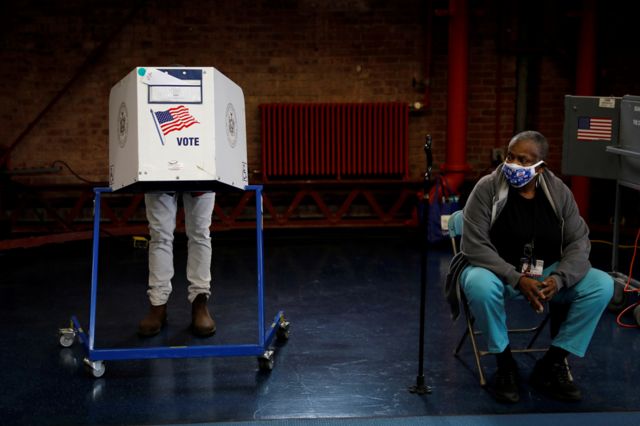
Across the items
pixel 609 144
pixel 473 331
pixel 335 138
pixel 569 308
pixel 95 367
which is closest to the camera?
pixel 569 308

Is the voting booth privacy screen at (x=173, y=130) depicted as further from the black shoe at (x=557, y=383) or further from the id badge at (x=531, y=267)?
the black shoe at (x=557, y=383)

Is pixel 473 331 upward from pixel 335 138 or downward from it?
downward

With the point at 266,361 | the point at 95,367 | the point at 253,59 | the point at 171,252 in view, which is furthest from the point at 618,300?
the point at 253,59

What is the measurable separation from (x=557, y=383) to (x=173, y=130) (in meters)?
2.09

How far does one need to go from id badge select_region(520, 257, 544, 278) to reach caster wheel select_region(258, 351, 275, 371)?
129 centimetres

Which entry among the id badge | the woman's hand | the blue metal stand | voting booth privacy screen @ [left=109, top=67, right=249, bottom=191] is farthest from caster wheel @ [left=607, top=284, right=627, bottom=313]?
voting booth privacy screen @ [left=109, top=67, right=249, bottom=191]

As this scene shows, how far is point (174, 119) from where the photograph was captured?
11.5 ft

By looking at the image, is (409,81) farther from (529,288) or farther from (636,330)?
(529,288)

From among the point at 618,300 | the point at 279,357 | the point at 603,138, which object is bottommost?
the point at 279,357

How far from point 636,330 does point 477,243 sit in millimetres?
1591

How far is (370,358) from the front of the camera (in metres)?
4.07

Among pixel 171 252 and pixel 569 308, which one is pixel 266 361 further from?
pixel 569 308

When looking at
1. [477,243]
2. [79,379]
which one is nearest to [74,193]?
[79,379]

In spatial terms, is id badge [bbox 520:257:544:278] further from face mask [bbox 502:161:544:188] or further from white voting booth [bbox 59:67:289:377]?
white voting booth [bbox 59:67:289:377]
